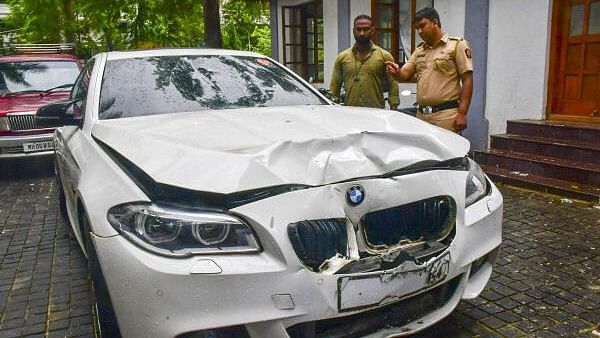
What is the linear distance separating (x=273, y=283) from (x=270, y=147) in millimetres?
583

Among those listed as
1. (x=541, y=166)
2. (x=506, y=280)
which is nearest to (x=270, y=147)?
(x=506, y=280)

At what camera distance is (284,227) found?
76.9 inches

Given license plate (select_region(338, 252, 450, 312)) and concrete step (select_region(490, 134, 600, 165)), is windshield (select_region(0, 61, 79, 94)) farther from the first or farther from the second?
license plate (select_region(338, 252, 450, 312))

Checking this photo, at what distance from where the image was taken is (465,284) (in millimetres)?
2469

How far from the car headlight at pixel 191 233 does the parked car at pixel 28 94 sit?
5515 millimetres

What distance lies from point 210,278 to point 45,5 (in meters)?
14.8

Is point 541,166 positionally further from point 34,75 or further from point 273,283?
Answer: point 34,75

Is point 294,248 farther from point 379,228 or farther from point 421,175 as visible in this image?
point 421,175

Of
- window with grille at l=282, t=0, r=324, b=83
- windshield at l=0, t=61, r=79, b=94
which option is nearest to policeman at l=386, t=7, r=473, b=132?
windshield at l=0, t=61, r=79, b=94

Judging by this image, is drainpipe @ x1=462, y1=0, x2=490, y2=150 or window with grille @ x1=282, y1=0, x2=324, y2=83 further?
window with grille @ x1=282, y1=0, x2=324, y2=83

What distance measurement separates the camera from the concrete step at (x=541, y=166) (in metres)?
5.46

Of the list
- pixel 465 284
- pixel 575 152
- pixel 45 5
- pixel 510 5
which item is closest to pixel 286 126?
pixel 465 284

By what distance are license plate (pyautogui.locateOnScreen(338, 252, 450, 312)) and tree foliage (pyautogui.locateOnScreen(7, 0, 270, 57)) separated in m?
8.77

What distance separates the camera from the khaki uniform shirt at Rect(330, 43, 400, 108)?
17.8 ft
